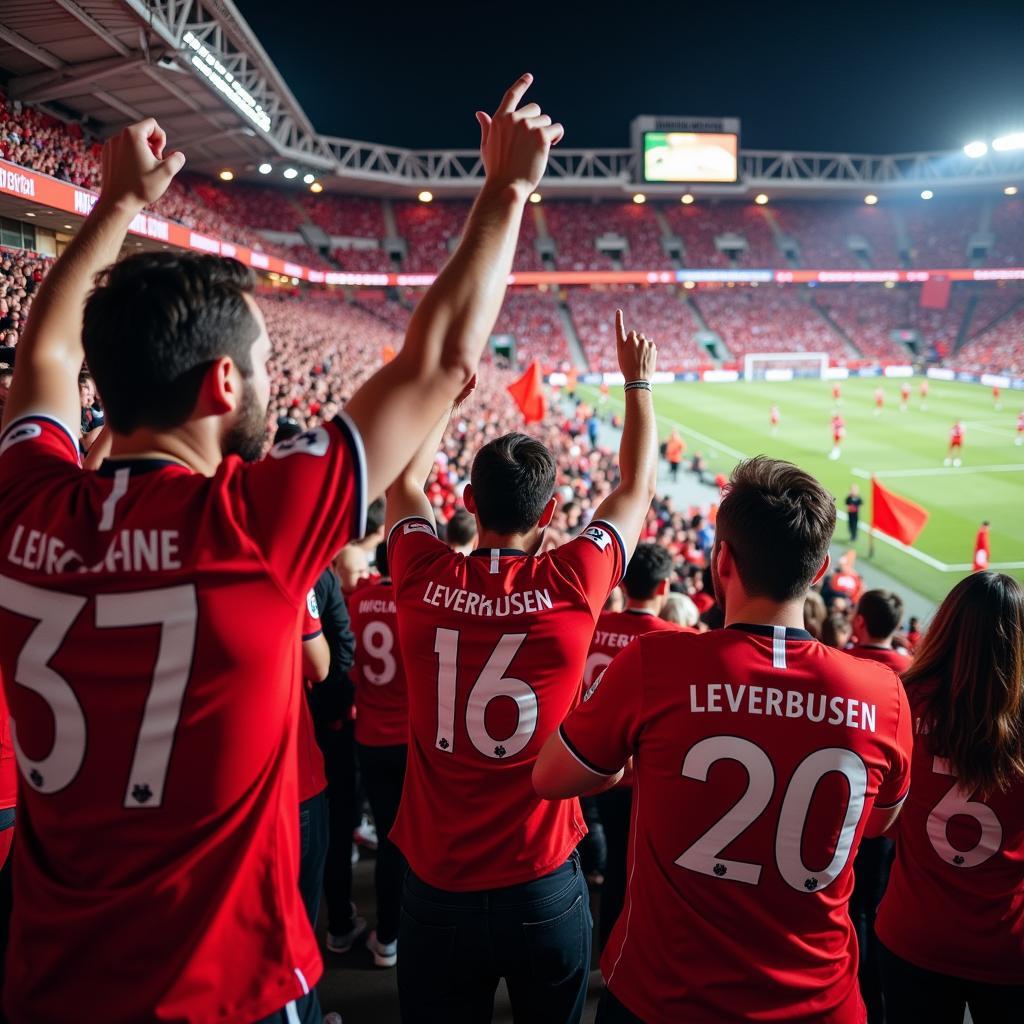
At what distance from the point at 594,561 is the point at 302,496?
136cm

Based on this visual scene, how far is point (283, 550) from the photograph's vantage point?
1396 millimetres

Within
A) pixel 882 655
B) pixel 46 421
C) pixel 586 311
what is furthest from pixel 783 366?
pixel 46 421

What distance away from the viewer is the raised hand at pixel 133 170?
1900 mm

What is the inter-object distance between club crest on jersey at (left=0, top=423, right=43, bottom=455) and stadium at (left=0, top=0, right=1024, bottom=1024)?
11 mm

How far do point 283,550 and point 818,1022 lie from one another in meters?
1.75

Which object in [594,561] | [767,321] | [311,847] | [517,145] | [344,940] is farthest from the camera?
[767,321]

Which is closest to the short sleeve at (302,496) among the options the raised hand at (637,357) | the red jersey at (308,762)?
the red jersey at (308,762)

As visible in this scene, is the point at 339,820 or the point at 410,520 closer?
the point at 410,520

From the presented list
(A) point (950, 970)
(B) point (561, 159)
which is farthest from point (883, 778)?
(B) point (561, 159)

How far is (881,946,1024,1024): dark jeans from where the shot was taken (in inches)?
101

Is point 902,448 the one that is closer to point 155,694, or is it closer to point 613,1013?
point 613,1013

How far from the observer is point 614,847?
4387 mm

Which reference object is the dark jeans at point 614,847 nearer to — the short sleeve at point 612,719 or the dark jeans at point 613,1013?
the dark jeans at point 613,1013

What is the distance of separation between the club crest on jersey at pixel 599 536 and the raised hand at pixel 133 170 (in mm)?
1559
